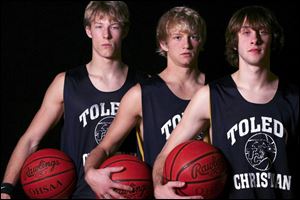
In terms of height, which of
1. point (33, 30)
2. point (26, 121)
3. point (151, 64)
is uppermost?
point (33, 30)

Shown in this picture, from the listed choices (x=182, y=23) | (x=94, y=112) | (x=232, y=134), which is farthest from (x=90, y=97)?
(x=232, y=134)

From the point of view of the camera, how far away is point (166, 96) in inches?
128

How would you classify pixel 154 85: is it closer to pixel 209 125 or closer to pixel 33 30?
pixel 209 125

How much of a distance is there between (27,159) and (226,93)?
101 centimetres

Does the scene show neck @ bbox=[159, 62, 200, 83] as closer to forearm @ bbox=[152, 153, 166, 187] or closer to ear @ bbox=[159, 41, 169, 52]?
ear @ bbox=[159, 41, 169, 52]

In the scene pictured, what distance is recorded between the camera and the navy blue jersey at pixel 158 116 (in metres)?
3.23

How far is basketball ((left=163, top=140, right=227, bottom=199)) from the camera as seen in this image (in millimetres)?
2750

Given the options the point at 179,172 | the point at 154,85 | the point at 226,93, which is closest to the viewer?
the point at 179,172

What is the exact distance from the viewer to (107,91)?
133 inches

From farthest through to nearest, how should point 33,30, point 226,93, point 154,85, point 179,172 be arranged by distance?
point 33,30 → point 154,85 → point 226,93 → point 179,172

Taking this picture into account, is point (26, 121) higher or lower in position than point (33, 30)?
lower

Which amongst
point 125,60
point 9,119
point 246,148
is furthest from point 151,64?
point 246,148

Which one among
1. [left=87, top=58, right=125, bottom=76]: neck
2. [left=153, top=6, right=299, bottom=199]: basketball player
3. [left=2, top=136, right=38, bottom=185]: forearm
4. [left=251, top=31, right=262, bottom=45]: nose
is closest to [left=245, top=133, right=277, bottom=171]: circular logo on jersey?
[left=153, top=6, right=299, bottom=199]: basketball player

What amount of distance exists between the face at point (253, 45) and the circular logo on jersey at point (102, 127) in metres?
0.76
